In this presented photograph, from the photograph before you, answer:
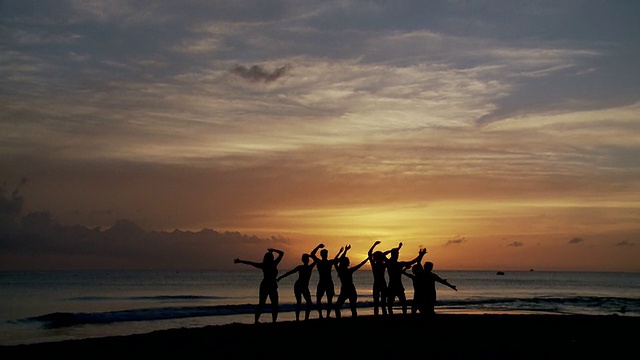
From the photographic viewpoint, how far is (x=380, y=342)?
14531 millimetres

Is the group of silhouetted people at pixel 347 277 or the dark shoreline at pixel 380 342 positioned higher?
the group of silhouetted people at pixel 347 277

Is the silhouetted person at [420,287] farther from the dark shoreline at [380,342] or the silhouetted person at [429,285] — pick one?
the dark shoreline at [380,342]

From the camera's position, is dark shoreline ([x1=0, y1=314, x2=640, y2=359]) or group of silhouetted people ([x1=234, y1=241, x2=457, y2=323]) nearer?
dark shoreline ([x1=0, y1=314, x2=640, y2=359])

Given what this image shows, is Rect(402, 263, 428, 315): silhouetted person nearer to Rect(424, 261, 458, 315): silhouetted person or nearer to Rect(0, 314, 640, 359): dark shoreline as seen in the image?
Rect(424, 261, 458, 315): silhouetted person

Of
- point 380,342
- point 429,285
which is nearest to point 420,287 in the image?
point 429,285

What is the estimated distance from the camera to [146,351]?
1373cm

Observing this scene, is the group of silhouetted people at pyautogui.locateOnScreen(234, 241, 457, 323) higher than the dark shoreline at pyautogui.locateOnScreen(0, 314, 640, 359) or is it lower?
higher

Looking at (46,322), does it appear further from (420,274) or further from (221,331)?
(420,274)

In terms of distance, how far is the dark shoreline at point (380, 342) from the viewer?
1323 cm

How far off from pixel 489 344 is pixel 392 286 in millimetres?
5344

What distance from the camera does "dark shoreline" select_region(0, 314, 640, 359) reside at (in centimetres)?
1323

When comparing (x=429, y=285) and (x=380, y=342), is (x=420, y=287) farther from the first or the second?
(x=380, y=342)

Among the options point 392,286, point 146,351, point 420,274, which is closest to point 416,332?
point 420,274

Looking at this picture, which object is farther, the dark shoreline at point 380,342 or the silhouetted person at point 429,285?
the silhouetted person at point 429,285
